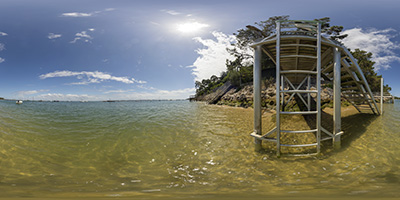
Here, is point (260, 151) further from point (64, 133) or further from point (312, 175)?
A: point (64, 133)

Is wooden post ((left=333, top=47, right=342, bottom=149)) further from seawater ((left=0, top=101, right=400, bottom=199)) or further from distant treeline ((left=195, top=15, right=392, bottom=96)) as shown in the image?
distant treeline ((left=195, top=15, right=392, bottom=96))

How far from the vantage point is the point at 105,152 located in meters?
5.73

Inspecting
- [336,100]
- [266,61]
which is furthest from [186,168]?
[266,61]

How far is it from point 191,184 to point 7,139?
8345 mm

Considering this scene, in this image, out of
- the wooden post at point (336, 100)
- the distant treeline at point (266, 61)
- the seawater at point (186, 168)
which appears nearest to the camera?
the seawater at point (186, 168)

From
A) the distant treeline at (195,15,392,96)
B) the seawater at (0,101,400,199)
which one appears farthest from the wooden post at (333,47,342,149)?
the distant treeline at (195,15,392,96)

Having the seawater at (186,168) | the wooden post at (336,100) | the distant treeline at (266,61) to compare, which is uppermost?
the distant treeline at (266,61)

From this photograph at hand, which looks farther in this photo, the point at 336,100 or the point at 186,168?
the point at 336,100

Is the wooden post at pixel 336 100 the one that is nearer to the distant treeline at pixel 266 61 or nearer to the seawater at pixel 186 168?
the seawater at pixel 186 168

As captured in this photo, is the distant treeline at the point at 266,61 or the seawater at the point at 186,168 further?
the distant treeline at the point at 266,61

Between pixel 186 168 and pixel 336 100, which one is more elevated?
pixel 336 100

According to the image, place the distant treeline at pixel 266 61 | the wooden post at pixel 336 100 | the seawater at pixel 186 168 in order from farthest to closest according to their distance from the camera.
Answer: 1. the distant treeline at pixel 266 61
2. the wooden post at pixel 336 100
3. the seawater at pixel 186 168

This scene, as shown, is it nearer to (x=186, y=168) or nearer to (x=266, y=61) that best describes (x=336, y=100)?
(x=186, y=168)

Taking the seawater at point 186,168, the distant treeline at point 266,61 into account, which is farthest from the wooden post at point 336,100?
the distant treeline at point 266,61
